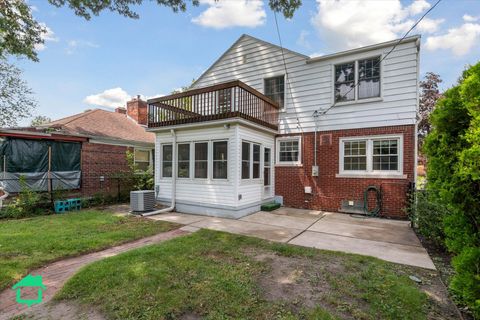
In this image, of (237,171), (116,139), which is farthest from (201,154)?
(116,139)

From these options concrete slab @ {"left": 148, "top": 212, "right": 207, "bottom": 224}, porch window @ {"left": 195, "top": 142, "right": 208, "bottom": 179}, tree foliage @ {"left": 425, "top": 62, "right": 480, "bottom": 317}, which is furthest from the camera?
porch window @ {"left": 195, "top": 142, "right": 208, "bottom": 179}

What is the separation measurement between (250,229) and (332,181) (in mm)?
4067

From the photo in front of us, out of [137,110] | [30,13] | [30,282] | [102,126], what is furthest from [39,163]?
[137,110]

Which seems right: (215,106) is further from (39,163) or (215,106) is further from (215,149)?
(39,163)

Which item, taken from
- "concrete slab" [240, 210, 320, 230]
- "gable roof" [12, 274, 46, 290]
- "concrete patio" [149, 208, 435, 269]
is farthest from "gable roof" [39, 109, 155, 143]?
"gable roof" [12, 274, 46, 290]

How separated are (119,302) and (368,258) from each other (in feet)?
A: 13.0

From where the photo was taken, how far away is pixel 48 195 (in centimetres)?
856

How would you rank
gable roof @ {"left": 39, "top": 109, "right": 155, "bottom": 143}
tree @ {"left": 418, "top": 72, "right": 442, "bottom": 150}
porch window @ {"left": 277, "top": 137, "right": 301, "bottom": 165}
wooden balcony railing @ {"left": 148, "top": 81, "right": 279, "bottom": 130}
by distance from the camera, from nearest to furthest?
1. wooden balcony railing @ {"left": 148, "top": 81, "right": 279, "bottom": 130}
2. porch window @ {"left": 277, "top": 137, "right": 301, "bottom": 165}
3. gable roof @ {"left": 39, "top": 109, "right": 155, "bottom": 143}
4. tree @ {"left": 418, "top": 72, "right": 442, "bottom": 150}

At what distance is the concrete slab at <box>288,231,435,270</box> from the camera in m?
4.18

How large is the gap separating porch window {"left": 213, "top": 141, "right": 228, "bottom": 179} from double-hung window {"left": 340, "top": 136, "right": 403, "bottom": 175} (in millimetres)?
4233

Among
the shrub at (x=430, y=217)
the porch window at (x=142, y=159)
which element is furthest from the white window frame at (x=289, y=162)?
the porch window at (x=142, y=159)

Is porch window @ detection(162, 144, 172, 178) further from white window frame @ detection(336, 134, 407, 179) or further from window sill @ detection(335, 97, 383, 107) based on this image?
window sill @ detection(335, 97, 383, 107)

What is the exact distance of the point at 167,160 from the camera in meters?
9.05

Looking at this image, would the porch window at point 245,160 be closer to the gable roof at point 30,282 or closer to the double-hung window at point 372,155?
the double-hung window at point 372,155
